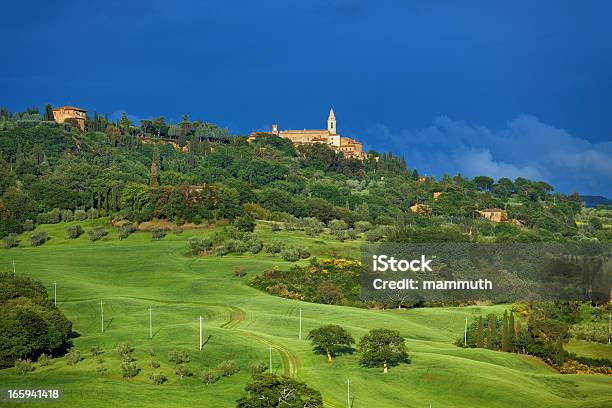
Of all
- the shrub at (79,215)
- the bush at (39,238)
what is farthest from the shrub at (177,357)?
the shrub at (79,215)

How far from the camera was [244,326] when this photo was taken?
284 ft

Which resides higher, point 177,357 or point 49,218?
point 49,218

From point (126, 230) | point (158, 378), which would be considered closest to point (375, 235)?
point (126, 230)

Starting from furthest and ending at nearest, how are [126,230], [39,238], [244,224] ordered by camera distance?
[244,224] → [126,230] → [39,238]

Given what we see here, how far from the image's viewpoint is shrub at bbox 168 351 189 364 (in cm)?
6944

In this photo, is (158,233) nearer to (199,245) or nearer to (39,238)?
(199,245)

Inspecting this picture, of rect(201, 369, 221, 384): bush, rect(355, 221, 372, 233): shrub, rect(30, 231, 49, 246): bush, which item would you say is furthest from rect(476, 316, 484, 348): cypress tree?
rect(30, 231, 49, 246): bush

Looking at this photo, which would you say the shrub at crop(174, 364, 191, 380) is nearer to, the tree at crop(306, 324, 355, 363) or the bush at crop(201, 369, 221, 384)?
the bush at crop(201, 369, 221, 384)

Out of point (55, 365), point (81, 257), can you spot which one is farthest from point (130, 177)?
point (55, 365)

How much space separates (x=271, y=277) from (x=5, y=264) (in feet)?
122

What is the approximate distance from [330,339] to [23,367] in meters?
25.0

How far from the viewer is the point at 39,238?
5487 inches

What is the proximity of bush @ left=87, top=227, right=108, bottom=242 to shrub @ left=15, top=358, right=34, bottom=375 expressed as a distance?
74.4 m

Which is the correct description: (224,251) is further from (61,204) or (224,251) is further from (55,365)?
(55,365)
